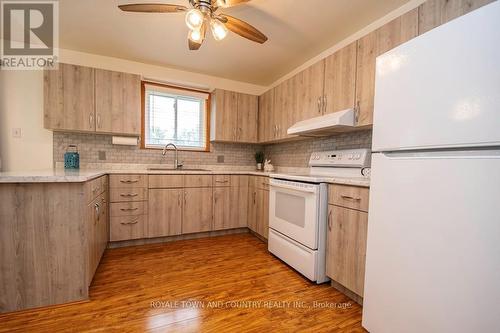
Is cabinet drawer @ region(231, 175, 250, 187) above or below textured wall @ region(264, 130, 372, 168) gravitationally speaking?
below

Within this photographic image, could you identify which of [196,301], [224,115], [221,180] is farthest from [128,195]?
[224,115]

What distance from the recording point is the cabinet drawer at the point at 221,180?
3.05 meters

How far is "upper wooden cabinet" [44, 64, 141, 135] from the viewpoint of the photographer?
99.0 inches

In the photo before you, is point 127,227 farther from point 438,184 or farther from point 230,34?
point 438,184

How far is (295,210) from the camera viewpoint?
6.91ft

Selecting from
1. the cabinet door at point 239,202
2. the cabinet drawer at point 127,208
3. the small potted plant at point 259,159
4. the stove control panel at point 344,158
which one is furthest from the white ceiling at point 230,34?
the cabinet drawer at point 127,208

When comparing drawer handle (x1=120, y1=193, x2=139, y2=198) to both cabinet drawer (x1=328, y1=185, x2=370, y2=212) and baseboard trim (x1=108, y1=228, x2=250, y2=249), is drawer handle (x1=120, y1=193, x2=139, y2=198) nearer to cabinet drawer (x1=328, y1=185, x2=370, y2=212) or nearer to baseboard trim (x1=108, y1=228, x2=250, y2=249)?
baseboard trim (x1=108, y1=228, x2=250, y2=249)

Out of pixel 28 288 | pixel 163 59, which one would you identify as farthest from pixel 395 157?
pixel 163 59

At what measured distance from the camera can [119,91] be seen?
2775 millimetres

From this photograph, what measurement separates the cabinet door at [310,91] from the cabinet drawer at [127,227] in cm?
234

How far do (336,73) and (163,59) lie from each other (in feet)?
7.56

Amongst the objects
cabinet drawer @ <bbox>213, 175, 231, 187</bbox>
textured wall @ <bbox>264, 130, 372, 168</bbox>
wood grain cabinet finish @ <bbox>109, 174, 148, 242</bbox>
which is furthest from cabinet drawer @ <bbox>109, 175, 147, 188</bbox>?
textured wall @ <bbox>264, 130, 372, 168</bbox>

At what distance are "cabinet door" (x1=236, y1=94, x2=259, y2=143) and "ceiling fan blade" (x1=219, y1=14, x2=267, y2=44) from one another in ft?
5.22

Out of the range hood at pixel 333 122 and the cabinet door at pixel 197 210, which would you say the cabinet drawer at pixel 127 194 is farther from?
the range hood at pixel 333 122
